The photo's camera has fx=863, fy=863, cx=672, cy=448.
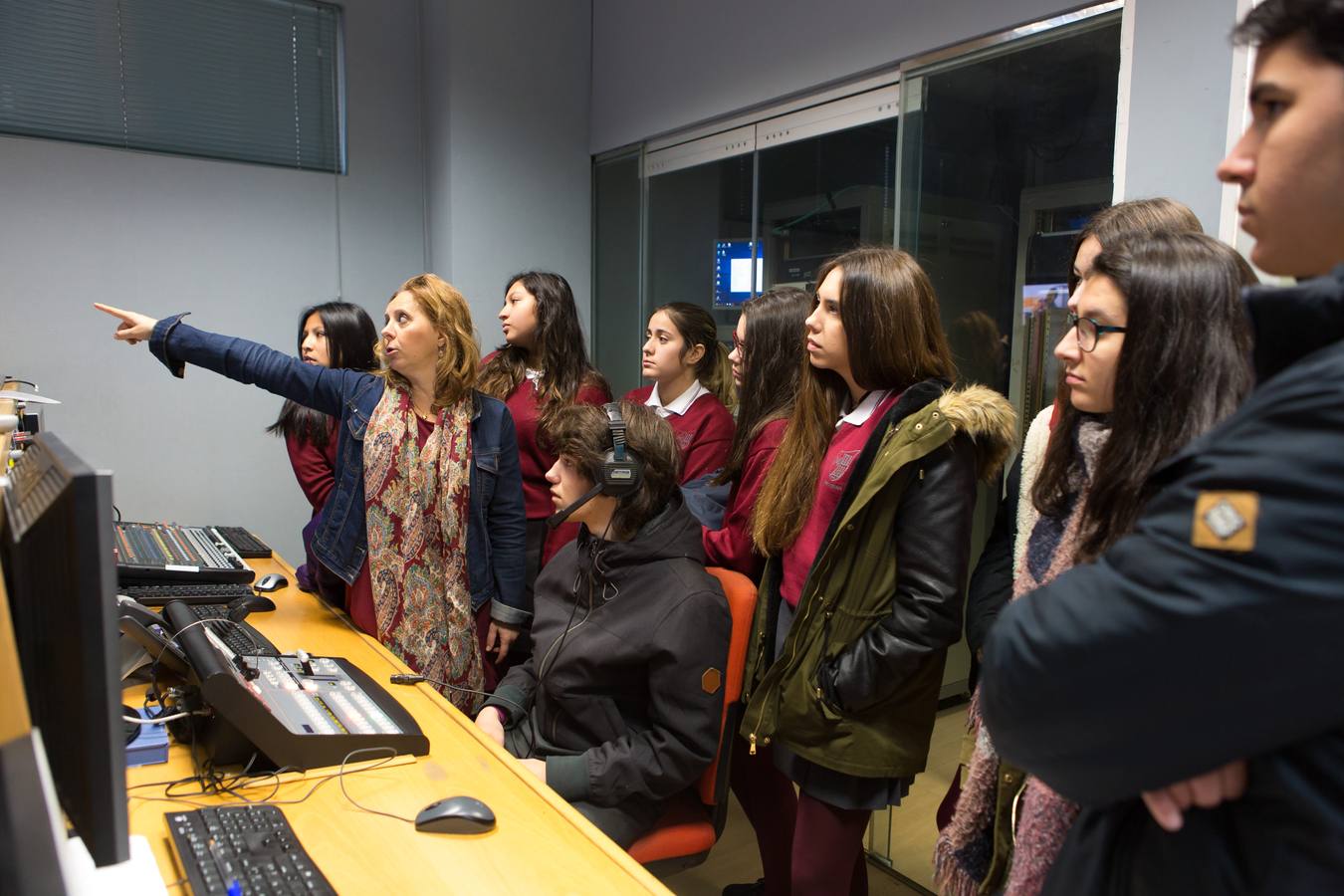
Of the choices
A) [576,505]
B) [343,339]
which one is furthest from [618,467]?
[343,339]

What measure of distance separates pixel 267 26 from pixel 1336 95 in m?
A: 4.15

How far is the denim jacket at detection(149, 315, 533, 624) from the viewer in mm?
2068

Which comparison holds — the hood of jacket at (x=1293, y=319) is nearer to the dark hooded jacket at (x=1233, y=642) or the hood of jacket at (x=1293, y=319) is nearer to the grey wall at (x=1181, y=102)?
the dark hooded jacket at (x=1233, y=642)

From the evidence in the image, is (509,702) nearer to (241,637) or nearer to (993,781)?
(241,637)

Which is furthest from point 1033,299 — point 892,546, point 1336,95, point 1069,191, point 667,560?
point 1336,95

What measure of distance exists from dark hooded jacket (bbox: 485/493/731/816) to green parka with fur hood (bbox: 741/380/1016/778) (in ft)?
0.65

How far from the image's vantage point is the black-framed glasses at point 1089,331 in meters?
1.27

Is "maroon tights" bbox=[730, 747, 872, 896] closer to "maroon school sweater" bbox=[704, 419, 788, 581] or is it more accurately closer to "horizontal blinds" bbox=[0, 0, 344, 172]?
"maroon school sweater" bbox=[704, 419, 788, 581]

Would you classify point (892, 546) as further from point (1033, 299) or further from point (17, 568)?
point (17, 568)

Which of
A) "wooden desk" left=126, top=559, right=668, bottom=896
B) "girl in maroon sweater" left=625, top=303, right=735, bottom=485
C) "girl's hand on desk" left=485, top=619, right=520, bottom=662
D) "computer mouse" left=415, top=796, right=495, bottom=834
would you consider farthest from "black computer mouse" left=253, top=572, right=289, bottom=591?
"computer mouse" left=415, top=796, right=495, bottom=834

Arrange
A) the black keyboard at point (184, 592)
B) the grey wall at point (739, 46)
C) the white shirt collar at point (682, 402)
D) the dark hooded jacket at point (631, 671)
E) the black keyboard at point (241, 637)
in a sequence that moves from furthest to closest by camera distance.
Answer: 1. the white shirt collar at point (682, 402)
2. the grey wall at point (739, 46)
3. the black keyboard at point (184, 592)
4. the black keyboard at point (241, 637)
5. the dark hooded jacket at point (631, 671)

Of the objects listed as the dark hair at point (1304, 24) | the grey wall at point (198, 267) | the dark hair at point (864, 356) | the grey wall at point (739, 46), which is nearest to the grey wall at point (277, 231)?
the grey wall at point (198, 267)

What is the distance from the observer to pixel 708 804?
1.68 metres

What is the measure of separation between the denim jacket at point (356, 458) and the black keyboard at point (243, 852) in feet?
3.52
